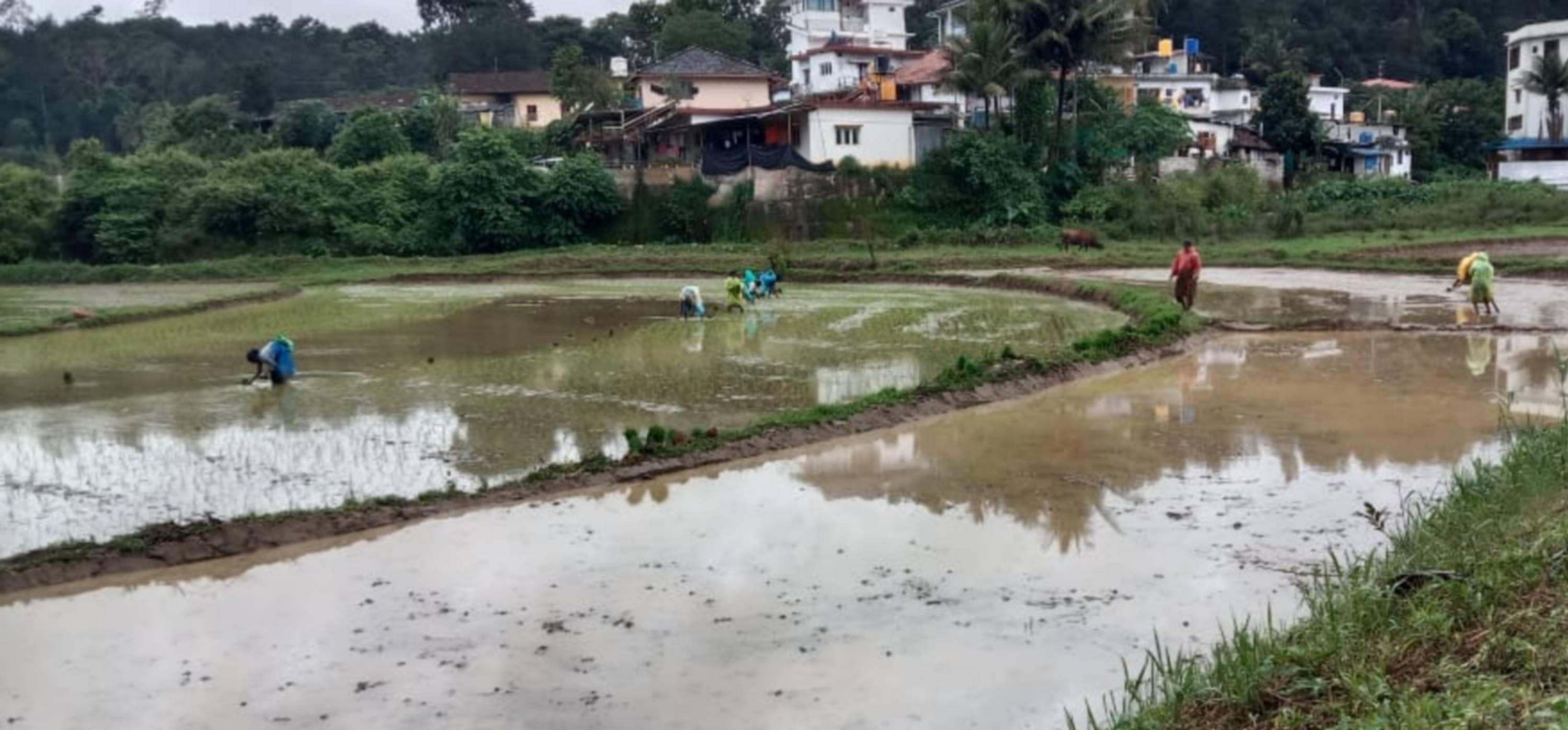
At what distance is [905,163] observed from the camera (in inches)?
1649

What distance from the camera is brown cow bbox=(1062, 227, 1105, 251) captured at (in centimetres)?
3281

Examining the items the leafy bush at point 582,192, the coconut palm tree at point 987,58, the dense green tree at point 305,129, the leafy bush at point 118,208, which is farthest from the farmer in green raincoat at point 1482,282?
the dense green tree at point 305,129

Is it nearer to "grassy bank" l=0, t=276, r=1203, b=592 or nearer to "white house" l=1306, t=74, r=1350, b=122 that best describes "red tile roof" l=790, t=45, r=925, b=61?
"white house" l=1306, t=74, r=1350, b=122

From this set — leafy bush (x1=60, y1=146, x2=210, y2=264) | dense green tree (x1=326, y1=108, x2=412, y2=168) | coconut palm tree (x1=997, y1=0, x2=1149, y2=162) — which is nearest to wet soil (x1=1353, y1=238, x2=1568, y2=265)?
coconut palm tree (x1=997, y1=0, x2=1149, y2=162)

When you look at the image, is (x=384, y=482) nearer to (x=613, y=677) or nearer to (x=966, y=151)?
(x=613, y=677)

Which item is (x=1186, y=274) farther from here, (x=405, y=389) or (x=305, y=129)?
(x=305, y=129)

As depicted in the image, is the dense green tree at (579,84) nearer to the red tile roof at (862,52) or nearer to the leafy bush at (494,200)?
the leafy bush at (494,200)

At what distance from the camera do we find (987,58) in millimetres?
37469

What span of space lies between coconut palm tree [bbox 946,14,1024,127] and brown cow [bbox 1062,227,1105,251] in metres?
7.05

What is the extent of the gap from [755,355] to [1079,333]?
5.06m

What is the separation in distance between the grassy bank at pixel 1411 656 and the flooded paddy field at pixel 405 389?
20.9 ft

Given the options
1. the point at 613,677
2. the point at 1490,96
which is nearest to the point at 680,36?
the point at 1490,96

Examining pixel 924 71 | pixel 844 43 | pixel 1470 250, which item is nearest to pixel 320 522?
pixel 1470 250

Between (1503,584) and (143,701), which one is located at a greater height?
(1503,584)
